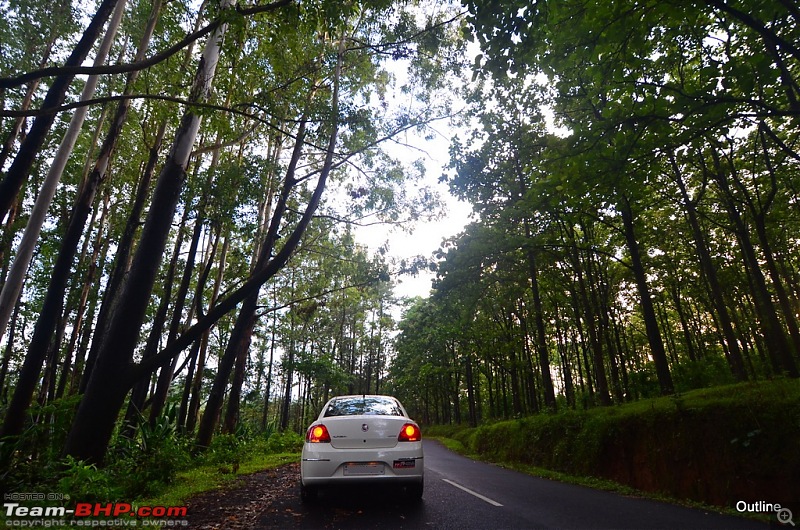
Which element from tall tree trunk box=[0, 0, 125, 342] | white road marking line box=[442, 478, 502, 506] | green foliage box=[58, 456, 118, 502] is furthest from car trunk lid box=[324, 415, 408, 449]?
tall tree trunk box=[0, 0, 125, 342]

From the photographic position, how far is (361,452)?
4918 mm

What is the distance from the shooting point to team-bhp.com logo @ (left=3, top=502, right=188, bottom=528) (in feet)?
12.1

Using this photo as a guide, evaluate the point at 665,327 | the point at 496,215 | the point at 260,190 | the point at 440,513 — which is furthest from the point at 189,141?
the point at 665,327

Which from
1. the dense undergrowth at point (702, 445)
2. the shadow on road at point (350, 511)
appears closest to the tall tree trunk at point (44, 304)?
the shadow on road at point (350, 511)

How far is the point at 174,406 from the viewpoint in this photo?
11.6 metres

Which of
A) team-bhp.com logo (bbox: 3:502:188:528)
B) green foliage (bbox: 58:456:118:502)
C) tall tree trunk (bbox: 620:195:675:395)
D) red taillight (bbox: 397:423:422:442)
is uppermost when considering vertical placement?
tall tree trunk (bbox: 620:195:675:395)

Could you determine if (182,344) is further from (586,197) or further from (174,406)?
(586,197)

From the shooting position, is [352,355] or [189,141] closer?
[189,141]

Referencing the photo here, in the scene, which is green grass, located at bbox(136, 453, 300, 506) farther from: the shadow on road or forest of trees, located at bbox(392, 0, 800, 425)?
forest of trees, located at bbox(392, 0, 800, 425)

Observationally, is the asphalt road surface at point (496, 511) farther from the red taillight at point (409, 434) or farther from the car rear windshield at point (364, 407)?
the car rear windshield at point (364, 407)

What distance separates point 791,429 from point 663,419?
228 cm

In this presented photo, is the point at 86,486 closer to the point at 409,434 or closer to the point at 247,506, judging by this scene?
the point at 247,506

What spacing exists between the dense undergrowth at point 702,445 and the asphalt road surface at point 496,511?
92 centimetres

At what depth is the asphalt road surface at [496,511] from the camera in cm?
458
